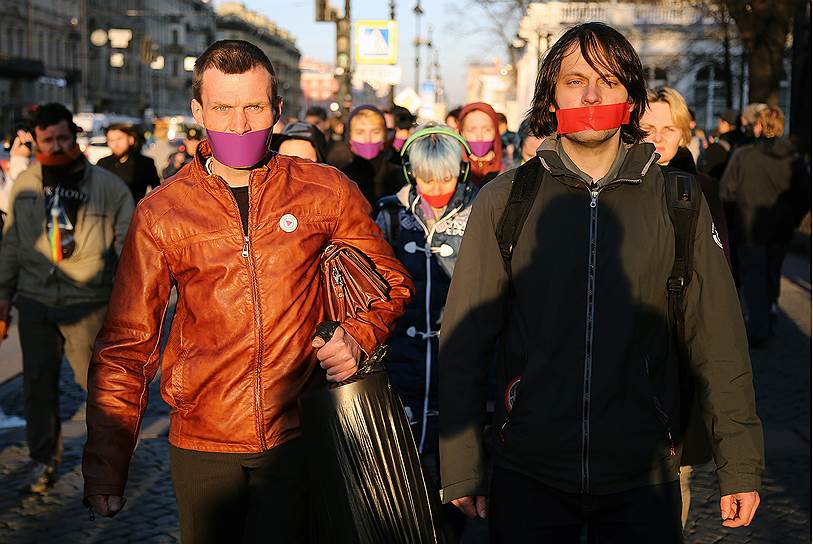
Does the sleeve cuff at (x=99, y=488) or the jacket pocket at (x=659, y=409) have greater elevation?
Result: the jacket pocket at (x=659, y=409)

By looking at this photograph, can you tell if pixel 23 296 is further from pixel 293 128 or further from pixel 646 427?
pixel 646 427

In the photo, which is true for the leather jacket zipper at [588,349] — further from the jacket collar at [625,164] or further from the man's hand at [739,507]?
the man's hand at [739,507]

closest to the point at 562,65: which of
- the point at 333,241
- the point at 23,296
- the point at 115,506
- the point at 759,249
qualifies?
the point at 333,241

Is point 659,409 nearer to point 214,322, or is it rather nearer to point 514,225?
point 514,225

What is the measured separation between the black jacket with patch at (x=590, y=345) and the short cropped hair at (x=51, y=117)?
374cm

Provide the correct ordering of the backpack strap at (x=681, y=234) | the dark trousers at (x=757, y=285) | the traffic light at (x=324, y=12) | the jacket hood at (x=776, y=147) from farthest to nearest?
1. the traffic light at (x=324, y=12)
2. the jacket hood at (x=776, y=147)
3. the dark trousers at (x=757, y=285)
4. the backpack strap at (x=681, y=234)

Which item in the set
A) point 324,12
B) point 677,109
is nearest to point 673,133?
point 677,109

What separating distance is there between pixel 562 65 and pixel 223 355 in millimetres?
1150

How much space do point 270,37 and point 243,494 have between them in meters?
159

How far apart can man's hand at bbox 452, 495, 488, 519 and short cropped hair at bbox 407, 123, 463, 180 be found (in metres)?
2.26

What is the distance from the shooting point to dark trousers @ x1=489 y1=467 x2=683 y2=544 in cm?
308

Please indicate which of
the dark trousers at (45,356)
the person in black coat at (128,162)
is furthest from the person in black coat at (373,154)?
the dark trousers at (45,356)

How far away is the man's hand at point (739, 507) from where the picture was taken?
312cm

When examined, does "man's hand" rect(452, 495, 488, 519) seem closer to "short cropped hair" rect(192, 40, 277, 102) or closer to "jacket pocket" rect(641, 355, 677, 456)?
"jacket pocket" rect(641, 355, 677, 456)
